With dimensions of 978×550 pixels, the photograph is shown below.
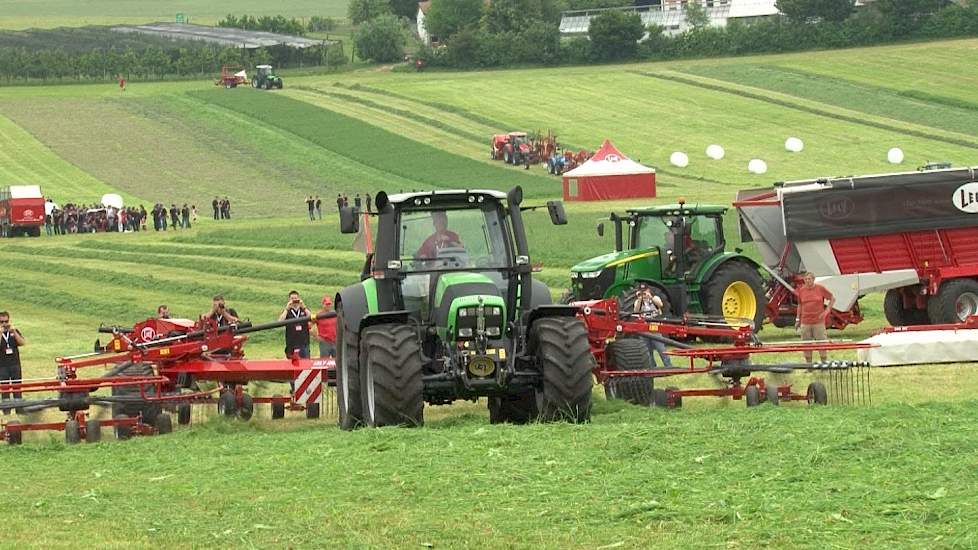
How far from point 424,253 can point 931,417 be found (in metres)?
4.73

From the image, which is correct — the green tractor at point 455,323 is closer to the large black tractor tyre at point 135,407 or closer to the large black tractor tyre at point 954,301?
the large black tractor tyre at point 135,407

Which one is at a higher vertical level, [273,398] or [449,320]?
[449,320]

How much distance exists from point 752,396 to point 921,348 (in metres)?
2.37

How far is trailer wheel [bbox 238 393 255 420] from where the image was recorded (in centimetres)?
1862

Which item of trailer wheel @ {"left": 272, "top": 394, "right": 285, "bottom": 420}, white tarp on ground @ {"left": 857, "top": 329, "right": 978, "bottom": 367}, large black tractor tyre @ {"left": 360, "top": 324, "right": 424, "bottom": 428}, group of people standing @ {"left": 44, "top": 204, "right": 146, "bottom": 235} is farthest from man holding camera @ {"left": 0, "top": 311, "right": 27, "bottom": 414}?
group of people standing @ {"left": 44, "top": 204, "right": 146, "bottom": 235}

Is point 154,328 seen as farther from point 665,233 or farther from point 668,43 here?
point 668,43

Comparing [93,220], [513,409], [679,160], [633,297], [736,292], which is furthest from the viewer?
[679,160]

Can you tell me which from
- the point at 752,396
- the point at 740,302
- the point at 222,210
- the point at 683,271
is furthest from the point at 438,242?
the point at 222,210

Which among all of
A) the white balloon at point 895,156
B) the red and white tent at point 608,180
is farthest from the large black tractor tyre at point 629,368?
the white balloon at point 895,156

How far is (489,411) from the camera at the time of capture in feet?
56.7

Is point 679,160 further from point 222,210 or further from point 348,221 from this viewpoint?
point 348,221

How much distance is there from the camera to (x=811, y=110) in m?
82.5

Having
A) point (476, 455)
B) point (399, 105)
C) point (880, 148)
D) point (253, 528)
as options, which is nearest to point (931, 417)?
point (476, 455)

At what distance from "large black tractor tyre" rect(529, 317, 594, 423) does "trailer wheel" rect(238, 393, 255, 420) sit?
4.59 metres
